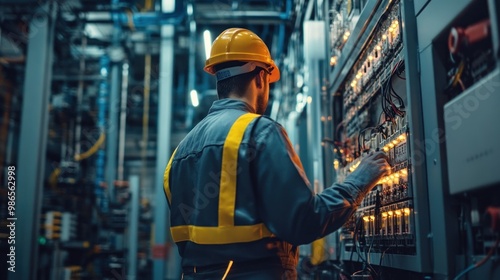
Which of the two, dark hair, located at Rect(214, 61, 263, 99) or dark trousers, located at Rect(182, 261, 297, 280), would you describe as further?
dark hair, located at Rect(214, 61, 263, 99)

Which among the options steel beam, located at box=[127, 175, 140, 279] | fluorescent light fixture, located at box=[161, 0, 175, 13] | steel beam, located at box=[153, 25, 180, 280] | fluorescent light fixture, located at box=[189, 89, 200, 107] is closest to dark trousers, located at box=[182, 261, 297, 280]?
fluorescent light fixture, located at box=[189, 89, 200, 107]

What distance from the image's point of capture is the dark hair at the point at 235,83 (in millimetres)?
2062

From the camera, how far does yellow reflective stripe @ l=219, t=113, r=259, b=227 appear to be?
178 cm

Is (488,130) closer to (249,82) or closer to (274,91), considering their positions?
(249,82)

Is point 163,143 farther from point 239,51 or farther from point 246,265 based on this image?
point 246,265

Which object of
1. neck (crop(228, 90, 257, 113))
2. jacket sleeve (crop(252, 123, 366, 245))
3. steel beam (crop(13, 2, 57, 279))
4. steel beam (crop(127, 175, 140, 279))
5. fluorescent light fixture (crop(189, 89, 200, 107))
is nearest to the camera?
jacket sleeve (crop(252, 123, 366, 245))

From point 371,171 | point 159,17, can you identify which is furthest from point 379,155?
point 159,17

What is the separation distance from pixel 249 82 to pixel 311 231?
2.23ft

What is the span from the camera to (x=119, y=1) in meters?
6.80

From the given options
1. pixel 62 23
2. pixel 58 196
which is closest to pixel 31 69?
pixel 62 23

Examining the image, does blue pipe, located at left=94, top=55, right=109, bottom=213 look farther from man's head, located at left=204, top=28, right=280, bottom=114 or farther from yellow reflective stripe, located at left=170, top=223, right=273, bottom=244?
yellow reflective stripe, located at left=170, top=223, right=273, bottom=244

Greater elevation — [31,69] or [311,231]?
[31,69]

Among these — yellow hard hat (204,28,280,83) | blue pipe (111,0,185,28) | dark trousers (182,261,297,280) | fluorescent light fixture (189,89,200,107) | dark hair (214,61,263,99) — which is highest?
blue pipe (111,0,185,28)

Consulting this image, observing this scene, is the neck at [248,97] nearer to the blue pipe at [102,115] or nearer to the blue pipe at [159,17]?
the blue pipe at [159,17]
